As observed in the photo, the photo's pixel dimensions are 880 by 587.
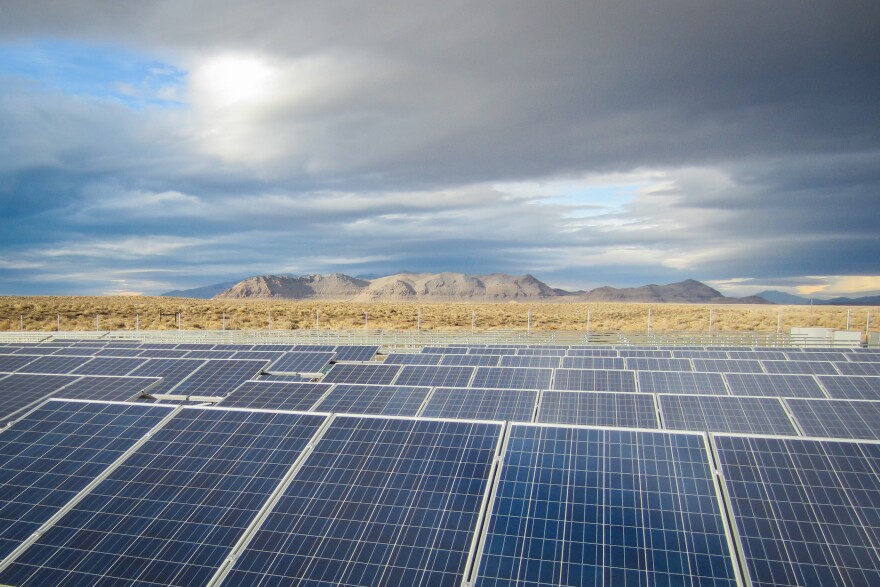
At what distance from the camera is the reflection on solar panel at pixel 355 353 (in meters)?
35.0

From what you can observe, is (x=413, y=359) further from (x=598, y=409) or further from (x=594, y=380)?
(x=598, y=409)

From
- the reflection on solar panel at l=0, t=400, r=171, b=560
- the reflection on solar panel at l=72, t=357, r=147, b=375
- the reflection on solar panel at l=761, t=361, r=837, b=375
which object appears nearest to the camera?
the reflection on solar panel at l=0, t=400, r=171, b=560

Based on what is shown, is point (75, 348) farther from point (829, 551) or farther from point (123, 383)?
point (829, 551)

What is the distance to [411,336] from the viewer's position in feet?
164

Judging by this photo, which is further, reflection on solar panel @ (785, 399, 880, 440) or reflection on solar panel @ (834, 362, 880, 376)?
reflection on solar panel @ (834, 362, 880, 376)

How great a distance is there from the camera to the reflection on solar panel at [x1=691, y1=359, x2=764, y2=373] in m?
31.6

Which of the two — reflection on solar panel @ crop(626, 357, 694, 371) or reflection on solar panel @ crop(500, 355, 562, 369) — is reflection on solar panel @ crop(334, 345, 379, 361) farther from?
reflection on solar panel @ crop(626, 357, 694, 371)

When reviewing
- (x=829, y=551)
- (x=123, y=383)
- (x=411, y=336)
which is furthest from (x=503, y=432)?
(x=411, y=336)

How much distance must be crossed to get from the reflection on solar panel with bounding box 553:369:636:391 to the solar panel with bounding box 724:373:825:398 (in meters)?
4.74

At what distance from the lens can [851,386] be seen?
27188 mm

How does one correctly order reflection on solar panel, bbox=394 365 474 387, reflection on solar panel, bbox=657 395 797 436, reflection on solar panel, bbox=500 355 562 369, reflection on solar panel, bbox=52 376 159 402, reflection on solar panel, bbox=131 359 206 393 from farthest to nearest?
reflection on solar panel, bbox=500 355 562 369 → reflection on solar panel, bbox=394 365 474 387 → reflection on solar panel, bbox=131 359 206 393 → reflection on solar panel, bbox=52 376 159 402 → reflection on solar panel, bbox=657 395 797 436

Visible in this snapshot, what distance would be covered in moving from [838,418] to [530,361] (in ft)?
52.5

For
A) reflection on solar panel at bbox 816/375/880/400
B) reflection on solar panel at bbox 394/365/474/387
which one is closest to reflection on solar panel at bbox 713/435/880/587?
reflection on solar panel at bbox 394/365/474/387

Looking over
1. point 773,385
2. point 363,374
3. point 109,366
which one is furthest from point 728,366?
point 109,366
